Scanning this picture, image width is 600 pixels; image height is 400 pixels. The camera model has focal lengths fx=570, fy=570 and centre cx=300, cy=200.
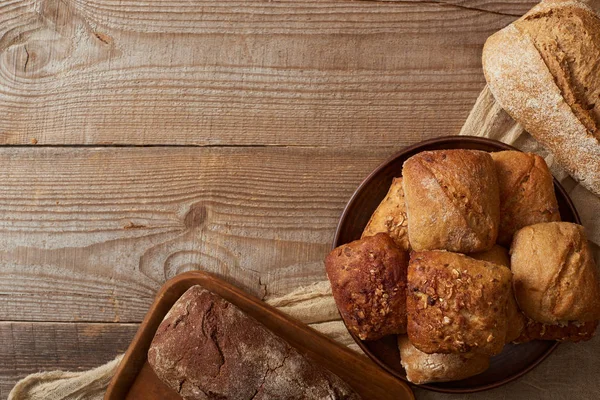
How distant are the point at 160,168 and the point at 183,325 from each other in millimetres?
462

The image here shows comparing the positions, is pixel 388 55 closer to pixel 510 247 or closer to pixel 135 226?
pixel 510 247

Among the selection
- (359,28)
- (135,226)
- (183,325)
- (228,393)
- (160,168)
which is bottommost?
(228,393)

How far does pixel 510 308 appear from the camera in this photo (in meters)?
1.20

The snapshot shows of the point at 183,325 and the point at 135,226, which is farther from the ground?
the point at 135,226

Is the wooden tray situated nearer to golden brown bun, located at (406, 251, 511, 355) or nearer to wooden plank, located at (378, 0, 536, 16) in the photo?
golden brown bun, located at (406, 251, 511, 355)

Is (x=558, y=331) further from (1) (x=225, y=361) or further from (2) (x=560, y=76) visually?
(1) (x=225, y=361)

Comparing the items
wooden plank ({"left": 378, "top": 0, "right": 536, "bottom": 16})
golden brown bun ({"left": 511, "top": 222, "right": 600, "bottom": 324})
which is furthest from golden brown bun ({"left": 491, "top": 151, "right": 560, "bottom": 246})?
wooden plank ({"left": 378, "top": 0, "right": 536, "bottom": 16})

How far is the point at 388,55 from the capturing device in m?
1.56

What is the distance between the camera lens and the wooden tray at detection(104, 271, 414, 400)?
4.81ft

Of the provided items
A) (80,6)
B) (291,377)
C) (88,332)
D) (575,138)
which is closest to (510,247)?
(575,138)

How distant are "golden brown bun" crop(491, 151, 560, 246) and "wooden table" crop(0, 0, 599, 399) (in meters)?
0.30

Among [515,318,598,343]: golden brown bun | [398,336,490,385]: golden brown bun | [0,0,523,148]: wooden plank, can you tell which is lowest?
[398,336,490,385]: golden brown bun

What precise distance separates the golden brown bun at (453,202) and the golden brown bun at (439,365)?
9.4 inches

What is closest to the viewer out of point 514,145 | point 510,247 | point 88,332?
point 510,247
